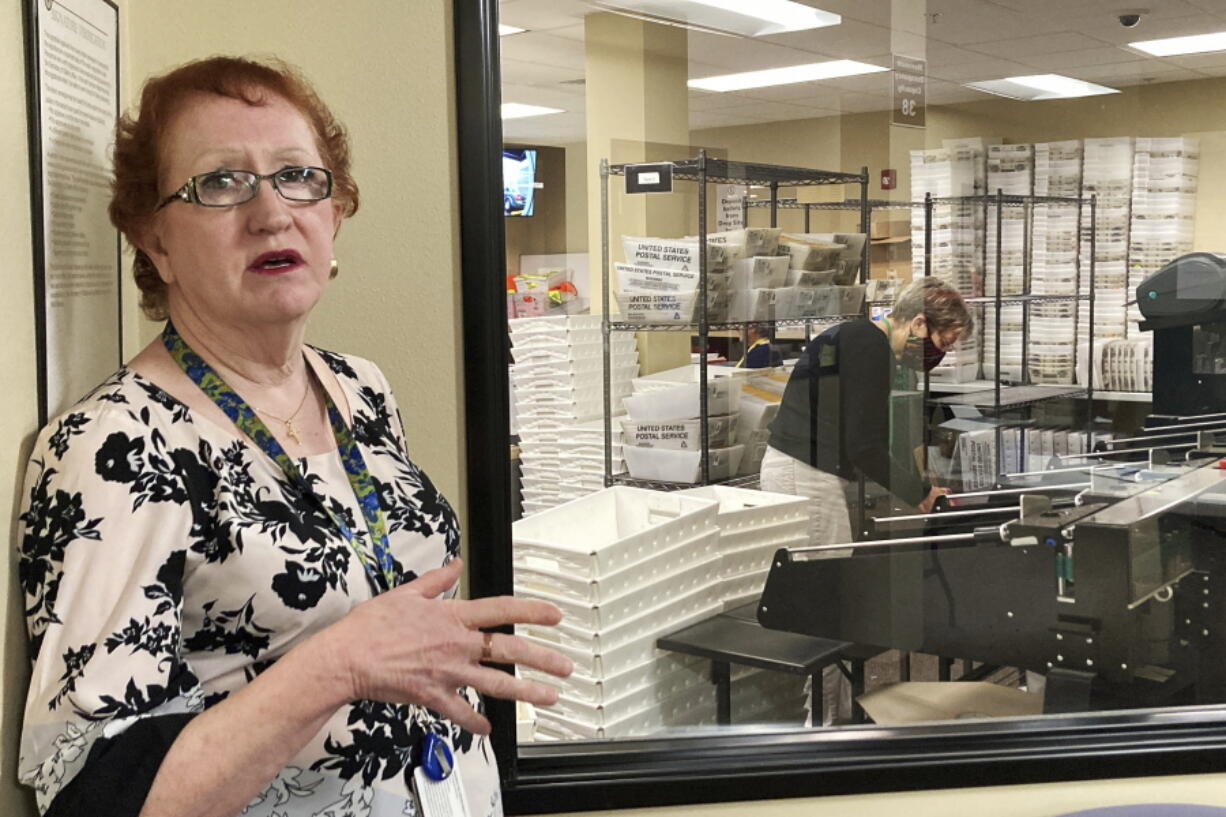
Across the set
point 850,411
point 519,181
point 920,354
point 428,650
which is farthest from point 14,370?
point 920,354

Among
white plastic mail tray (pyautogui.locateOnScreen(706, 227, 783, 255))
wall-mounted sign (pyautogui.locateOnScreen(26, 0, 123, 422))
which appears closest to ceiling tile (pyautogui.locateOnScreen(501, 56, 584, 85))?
white plastic mail tray (pyautogui.locateOnScreen(706, 227, 783, 255))

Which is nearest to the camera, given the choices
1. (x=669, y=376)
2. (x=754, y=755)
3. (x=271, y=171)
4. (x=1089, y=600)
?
(x=271, y=171)

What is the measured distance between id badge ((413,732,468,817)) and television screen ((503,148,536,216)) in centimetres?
95

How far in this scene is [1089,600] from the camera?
216 cm

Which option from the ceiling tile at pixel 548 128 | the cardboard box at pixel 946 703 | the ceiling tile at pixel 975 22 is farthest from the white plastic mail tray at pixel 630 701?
the ceiling tile at pixel 975 22

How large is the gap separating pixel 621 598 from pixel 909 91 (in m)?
1.21

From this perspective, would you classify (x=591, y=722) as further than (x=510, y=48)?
Yes

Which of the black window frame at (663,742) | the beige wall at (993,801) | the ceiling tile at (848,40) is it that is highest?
the ceiling tile at (848,40)

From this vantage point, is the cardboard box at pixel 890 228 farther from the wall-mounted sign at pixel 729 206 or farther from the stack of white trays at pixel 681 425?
the stack of white trays at pixel 681 425

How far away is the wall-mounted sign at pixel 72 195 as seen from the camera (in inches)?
46.4

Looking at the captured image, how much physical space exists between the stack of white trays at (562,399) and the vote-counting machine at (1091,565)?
455 millimetres

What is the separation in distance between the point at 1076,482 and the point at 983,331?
0.38 metres

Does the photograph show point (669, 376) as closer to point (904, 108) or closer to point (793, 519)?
point (793, 519)

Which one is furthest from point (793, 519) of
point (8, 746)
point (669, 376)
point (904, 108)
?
point (8, 746)
